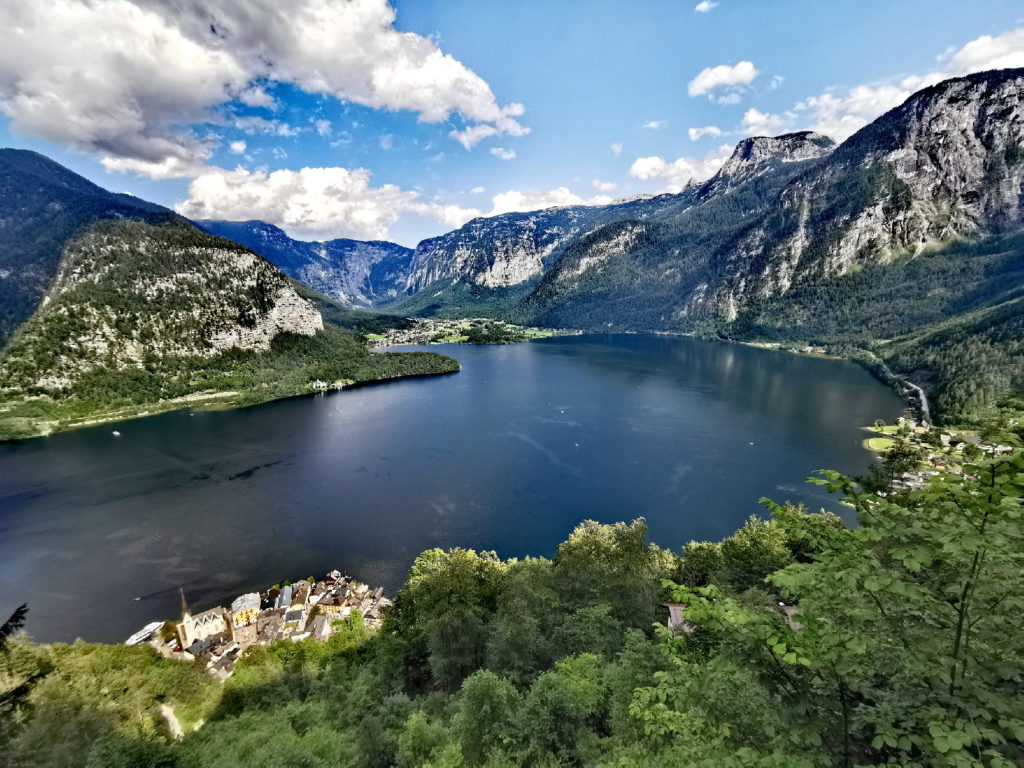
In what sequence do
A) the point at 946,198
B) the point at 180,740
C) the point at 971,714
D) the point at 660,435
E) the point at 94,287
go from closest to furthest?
the point at 971,714, the point at 180,740, the point at 660,435, the point at 94,287, the point at 946,198

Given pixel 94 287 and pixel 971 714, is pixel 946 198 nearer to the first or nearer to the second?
pixel 971 714

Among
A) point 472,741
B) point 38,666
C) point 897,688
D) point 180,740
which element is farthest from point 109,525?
point 897,688

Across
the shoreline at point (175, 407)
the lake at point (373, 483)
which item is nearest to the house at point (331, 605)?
the lake at point (373, 483)

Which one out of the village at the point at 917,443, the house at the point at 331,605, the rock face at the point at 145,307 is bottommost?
the house at the point at 331,605

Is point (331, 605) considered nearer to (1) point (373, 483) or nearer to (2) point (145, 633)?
(2) point (145, 633)

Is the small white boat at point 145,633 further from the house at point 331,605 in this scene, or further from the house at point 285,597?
the house at point 331,605

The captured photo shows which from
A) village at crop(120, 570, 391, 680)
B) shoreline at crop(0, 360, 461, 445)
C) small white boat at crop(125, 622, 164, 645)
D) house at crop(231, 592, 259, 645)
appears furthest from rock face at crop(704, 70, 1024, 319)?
small white boat at crop(125, 622, 164, 645)

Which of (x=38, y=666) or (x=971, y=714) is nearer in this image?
(x=971, y=714)
